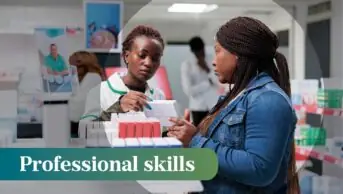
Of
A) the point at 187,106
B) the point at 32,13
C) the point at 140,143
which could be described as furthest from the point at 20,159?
the point at 187,106

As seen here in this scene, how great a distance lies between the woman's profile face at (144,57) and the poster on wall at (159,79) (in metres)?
0.02

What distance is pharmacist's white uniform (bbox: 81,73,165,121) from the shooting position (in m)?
1.69

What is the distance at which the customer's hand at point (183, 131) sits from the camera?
152 centimetres

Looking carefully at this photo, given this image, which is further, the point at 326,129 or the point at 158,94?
the point at 326,129

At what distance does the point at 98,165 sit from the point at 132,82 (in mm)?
337

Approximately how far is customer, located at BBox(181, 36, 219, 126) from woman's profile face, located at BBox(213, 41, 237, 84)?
1.18 ft

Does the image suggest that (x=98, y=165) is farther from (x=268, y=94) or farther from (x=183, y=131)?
(x=268, y=94)

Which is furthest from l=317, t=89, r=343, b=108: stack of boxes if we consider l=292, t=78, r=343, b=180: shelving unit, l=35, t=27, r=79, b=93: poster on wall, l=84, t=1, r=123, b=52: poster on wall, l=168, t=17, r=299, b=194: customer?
l=35, t=27, r=79, b=93: poster on wall

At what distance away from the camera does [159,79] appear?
1.72 meters

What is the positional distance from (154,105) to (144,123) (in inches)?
4.0

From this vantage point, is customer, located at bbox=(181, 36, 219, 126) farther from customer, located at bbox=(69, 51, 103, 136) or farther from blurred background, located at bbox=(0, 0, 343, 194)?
customer, located at bbox=(69, 51, 103, 136)

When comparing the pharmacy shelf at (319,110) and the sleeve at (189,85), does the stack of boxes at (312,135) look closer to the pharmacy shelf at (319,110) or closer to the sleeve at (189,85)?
the pharmacy shelf at (319,110)

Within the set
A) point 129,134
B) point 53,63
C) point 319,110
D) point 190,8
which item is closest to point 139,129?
point 129,134

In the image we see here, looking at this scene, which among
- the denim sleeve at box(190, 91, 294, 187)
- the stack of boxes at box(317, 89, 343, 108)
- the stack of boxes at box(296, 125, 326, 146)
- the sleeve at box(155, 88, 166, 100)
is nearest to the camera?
the denim sleeve at box(190, 91, 294, 187)
